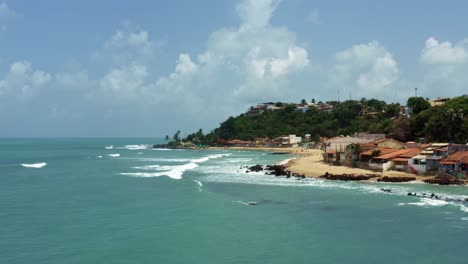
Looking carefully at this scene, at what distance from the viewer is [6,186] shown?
43281 millimetres

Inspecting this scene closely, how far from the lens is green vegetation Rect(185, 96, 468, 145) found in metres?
61.9

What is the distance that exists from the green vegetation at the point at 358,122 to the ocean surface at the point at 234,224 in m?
27.3

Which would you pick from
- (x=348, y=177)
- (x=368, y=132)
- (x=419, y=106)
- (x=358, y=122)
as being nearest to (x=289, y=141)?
(x=358, y=122)

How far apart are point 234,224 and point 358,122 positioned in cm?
9118

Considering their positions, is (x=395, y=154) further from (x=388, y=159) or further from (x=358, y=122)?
(x=358, y=122)

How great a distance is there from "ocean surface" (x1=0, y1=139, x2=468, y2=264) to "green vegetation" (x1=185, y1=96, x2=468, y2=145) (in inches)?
1075

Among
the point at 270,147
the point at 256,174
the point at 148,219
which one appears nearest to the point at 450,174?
the point at 256,174

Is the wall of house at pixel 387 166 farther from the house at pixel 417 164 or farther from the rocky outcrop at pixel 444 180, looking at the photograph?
the rocky outcrop at pixel 444 180

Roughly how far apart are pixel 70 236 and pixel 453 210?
76.9 ft

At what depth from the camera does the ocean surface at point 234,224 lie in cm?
1973

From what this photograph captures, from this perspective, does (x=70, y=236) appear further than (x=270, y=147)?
No

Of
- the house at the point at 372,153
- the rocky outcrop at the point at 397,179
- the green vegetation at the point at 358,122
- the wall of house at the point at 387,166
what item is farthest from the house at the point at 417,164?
the green vegetation at the point at 358,122

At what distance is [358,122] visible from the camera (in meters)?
110

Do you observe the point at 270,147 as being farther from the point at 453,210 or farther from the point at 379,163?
the point at 453,210
